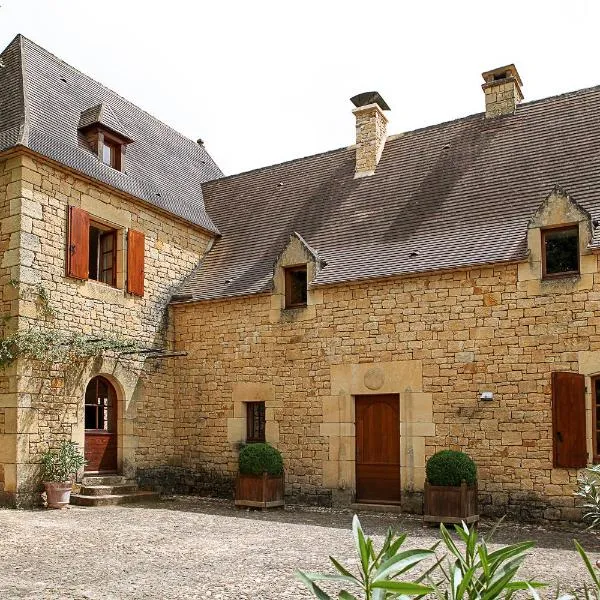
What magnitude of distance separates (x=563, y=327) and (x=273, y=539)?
482 cm

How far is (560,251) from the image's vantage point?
10.2m

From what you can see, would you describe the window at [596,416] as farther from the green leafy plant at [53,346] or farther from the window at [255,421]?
the green leafy plant at [53,346]

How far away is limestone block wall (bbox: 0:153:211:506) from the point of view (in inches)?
419

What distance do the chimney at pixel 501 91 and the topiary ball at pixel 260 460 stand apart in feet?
23.7

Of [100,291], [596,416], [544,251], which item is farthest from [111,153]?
[596,416]

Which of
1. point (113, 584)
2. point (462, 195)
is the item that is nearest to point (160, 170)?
point (462, 195)

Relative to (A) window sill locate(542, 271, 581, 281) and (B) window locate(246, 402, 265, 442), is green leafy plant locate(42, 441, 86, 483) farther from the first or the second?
(A) window sill locate(542, 271, 581, 281)

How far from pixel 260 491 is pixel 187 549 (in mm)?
3578

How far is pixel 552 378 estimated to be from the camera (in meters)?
9.82

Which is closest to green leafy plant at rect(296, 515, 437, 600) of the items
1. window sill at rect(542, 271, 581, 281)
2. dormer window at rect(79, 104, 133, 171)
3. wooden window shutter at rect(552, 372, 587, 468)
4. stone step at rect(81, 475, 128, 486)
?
wooden window shutter at rect(552, 372, 587, 468)

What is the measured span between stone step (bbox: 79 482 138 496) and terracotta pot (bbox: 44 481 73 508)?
53cm

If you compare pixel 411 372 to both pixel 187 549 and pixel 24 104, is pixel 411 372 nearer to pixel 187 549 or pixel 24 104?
pixel 187 549


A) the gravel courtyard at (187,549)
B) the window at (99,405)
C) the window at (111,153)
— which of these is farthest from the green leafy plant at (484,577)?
the window at (111,153)

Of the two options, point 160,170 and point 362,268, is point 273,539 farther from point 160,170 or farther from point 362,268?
point 160,170
